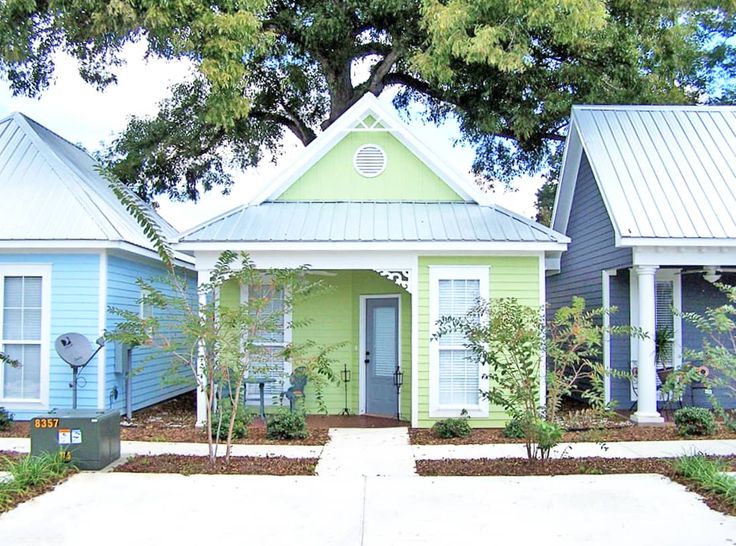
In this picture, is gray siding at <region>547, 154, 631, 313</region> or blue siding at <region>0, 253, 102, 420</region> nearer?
blue siding at <region>0, 253, 102, 420</region>

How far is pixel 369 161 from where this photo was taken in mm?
12062

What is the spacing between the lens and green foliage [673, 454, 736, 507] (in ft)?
21.4

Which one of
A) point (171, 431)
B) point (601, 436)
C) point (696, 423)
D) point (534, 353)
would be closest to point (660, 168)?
point (696, 423)

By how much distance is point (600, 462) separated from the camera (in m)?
8.05

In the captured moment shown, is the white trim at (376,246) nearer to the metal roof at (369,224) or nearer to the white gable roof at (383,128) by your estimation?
the metal roof at (369,224)

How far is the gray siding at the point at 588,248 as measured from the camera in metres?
12.5

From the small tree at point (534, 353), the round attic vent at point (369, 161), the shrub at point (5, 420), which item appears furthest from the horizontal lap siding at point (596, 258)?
the shrub at point (5, 420)

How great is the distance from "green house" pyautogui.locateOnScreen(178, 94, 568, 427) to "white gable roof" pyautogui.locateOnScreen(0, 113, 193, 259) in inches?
75.0

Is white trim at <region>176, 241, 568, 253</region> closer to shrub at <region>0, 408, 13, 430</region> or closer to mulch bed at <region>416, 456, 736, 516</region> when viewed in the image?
mulch bed at <region>416, 456, 736, 516</region>

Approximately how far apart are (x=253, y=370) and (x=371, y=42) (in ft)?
46.4

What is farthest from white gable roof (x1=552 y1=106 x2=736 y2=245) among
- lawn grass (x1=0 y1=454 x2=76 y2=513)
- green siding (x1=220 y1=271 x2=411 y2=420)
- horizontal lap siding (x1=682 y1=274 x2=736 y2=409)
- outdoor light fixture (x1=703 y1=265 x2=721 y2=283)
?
lawn grass (x1=0 y1=454 x2=76 y2=513)

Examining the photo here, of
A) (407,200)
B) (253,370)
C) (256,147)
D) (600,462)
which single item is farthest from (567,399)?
(256,147)

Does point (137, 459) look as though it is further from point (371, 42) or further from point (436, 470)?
point (371, 42)

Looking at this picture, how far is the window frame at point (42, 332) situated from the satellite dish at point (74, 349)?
1.05 meters
